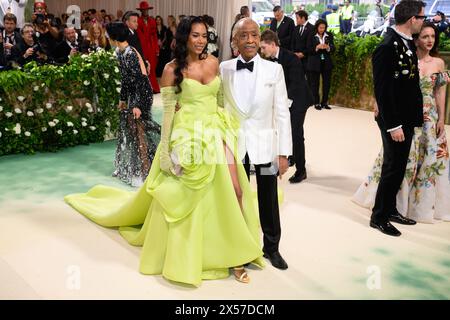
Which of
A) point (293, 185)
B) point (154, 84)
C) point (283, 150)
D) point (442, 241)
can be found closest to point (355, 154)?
point (293, 185)

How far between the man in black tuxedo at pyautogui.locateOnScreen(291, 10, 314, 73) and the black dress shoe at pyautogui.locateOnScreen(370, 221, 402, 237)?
18.9ft

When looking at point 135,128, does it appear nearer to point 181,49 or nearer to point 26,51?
point 181,49

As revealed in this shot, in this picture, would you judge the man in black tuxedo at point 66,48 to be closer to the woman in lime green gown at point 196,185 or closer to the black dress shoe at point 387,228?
the woman in lime green gown at point 196,185

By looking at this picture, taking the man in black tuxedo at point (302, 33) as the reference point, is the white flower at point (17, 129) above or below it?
below

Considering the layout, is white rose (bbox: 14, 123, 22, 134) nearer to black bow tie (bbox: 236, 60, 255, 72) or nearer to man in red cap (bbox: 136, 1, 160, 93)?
black bow tie (bbox: 236, 60, 255, 72)

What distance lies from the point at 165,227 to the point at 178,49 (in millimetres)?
1081

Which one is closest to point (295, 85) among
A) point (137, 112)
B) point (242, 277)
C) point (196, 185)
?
point (137, 112)

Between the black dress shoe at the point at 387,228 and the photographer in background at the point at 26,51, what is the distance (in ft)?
16.3

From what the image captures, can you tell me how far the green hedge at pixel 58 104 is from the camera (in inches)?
234

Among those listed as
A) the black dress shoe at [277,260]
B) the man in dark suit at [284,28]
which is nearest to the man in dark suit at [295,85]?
the black dress shoe at [277,260]

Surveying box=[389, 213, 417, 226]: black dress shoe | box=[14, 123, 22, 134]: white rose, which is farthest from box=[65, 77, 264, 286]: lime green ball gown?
box=[14, 123, 22, 134]: white rose

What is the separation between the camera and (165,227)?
3229mm

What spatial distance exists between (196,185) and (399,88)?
1.76 m

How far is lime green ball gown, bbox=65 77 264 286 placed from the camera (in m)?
3.13
